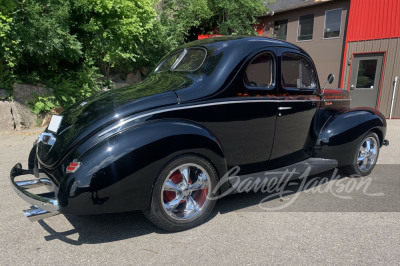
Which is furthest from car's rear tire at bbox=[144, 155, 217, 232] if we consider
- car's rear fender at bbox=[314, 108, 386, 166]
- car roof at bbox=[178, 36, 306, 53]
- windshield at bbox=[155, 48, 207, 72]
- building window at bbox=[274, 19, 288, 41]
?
building window at bbox=[274, 19, 288, 41]

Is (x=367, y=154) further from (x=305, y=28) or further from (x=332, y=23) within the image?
(x=305, y=28)

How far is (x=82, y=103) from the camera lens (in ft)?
10.6

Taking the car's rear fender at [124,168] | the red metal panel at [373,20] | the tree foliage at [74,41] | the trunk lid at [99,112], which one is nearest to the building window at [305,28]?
the red metal panel at [373,20]

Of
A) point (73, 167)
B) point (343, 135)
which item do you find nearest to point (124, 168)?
point (73, 167)

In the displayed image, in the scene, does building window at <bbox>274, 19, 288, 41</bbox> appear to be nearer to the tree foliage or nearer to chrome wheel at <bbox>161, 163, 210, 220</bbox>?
the tree foliage

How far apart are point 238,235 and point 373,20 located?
42.5 feet

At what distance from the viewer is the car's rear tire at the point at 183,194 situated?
2.62 metres

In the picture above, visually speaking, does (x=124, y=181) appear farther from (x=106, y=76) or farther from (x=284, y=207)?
(x=106, y=76)

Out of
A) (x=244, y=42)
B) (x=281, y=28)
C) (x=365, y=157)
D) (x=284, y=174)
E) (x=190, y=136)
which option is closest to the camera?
(x=190, y=136)

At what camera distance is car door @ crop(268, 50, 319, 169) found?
3.42 metres

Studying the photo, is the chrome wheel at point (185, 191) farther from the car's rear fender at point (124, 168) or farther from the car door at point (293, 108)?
the car door at point (293, 108)

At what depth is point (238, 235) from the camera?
9.07ft

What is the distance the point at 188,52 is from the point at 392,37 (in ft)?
37.3

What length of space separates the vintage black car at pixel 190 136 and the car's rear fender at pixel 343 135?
0.05 feet
